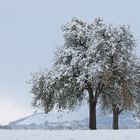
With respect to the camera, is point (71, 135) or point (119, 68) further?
point (119, 68)

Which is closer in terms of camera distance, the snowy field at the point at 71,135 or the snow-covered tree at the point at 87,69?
the snowy field at the point at 71,135

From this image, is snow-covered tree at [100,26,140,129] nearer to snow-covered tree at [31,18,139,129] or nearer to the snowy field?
snow-covered tree at [31,18,139,129]

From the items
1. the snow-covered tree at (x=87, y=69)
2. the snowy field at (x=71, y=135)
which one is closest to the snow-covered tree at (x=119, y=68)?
the snow-covered tree at (x=87, y=69)

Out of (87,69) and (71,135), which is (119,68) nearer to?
(87,69)

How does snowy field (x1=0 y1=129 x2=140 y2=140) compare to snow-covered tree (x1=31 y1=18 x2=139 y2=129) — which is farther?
snow-covered tree (x1=31 y1=18 x2=139 y2=129)

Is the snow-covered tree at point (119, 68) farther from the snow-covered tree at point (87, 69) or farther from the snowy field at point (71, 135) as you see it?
the snowy field at point (71, 135)

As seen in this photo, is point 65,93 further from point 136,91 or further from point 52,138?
point 52,138

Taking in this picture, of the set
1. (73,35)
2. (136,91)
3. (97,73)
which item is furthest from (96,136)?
(136,91)

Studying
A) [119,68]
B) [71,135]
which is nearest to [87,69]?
[119,68]

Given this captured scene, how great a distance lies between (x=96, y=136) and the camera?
97.2ft

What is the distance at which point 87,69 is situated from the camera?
4975 cm

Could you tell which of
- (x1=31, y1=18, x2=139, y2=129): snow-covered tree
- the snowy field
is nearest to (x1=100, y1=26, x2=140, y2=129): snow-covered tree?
(x1=31, y1=18, x2=139, y2=129): snow-covered tree

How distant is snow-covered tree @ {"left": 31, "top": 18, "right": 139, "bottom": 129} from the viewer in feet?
164

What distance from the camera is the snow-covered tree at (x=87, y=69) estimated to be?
164 feet
